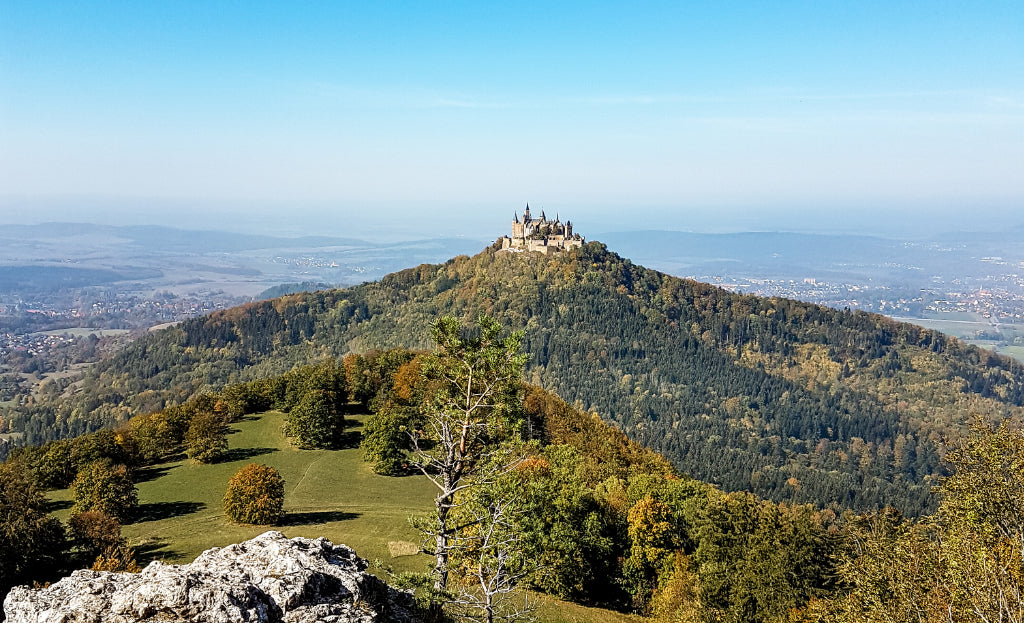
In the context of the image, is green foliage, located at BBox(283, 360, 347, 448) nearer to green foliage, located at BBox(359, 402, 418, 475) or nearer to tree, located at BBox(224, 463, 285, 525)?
green foliage, located at BBox(359, 402, 418, 475)

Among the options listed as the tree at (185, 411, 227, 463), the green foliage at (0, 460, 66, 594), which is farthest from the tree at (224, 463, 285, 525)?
the tree at (185, 411, 227, 463)

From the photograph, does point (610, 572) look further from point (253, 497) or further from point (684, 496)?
point (253, 497)

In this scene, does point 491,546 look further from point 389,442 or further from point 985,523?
point 389,442

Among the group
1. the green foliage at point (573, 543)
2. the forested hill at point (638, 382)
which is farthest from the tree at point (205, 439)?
the forested hill at point (638, 382)

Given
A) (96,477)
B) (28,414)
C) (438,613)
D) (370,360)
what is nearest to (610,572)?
(438,613)

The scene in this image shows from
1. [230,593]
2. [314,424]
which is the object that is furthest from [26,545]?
[314,424]

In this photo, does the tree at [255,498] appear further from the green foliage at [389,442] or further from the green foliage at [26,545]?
the green foliage at [389,442]
